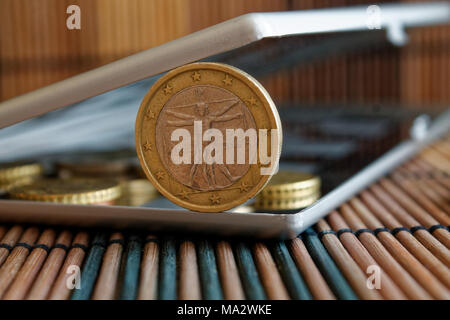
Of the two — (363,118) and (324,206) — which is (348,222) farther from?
(363,118)

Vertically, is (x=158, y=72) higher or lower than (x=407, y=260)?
higher

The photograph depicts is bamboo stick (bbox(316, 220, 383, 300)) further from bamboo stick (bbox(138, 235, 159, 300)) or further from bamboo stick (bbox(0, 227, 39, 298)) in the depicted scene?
bamboo stick (bbox(0, 227, 39, 298))

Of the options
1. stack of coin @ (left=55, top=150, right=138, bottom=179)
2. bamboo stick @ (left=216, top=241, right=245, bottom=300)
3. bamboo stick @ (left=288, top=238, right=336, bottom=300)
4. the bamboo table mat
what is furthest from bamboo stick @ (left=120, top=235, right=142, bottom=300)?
stack of coin @ (left=55, top=150, right=138, bottom=179)

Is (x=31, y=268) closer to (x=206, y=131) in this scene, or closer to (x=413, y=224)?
(x=206, y=131)

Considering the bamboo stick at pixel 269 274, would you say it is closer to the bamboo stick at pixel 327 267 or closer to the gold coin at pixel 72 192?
the bamboo stick at pixel 327 267

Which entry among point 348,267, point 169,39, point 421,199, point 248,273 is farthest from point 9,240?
point 169,39

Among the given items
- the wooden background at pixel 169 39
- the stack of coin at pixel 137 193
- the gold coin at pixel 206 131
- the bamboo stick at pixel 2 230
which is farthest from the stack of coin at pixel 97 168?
the wooden background at pixel 169 39
